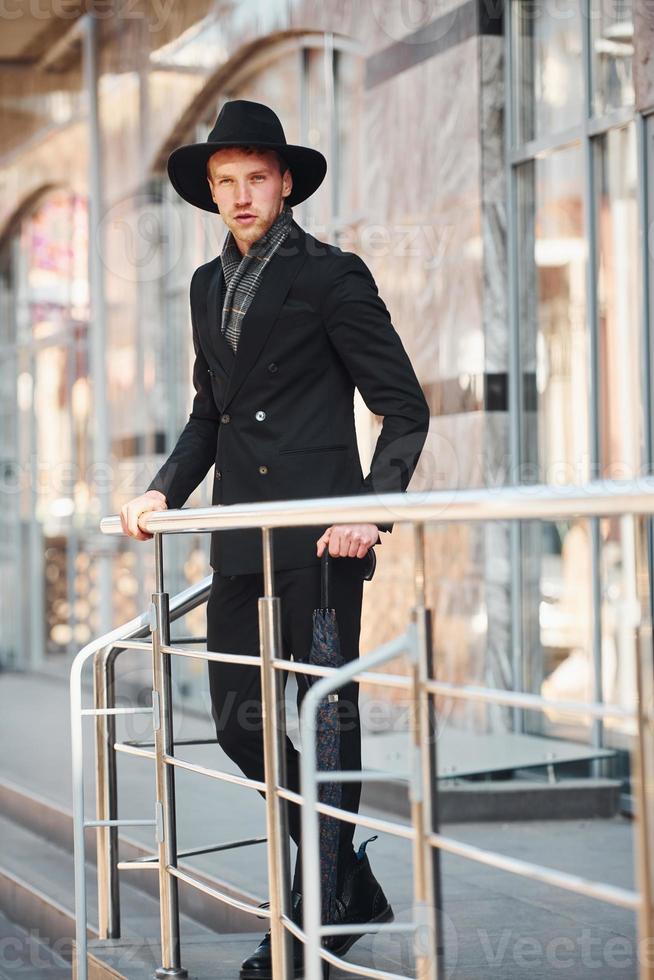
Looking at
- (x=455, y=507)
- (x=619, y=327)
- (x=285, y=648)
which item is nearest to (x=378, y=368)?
(x=285, y=648)

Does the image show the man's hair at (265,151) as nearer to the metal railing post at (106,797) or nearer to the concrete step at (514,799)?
the metal railing post at (106,797)

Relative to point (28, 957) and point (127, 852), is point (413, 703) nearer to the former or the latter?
point (28, 957)

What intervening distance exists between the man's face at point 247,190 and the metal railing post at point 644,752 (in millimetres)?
1560

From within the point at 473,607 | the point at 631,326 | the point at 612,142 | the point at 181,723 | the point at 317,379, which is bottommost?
the point at 181,723

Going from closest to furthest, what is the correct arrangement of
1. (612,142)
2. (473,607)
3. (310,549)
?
1. (310,549)
2. (612,142)
3. (473,607)

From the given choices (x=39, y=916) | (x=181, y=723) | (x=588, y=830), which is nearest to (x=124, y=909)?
(x=39, y=916)

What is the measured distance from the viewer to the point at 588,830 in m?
5.15

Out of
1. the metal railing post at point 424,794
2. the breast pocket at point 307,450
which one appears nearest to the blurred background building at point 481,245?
the breast pocket at point 307,450

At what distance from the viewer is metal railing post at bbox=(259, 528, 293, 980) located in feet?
9.04

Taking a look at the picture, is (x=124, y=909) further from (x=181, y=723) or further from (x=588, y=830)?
(x=181, y=723)

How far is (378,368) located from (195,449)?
65cm

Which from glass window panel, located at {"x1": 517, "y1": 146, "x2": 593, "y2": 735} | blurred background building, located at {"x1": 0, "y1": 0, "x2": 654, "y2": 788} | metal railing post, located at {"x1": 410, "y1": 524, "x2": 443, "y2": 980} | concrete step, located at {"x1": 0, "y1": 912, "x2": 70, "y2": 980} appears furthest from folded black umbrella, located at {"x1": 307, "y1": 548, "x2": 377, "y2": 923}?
glass window panel, located at {"x1": 517, "y1": 146, "x2": 593, "y2": 735}

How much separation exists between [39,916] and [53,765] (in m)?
2.04

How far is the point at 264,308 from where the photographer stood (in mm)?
3096
